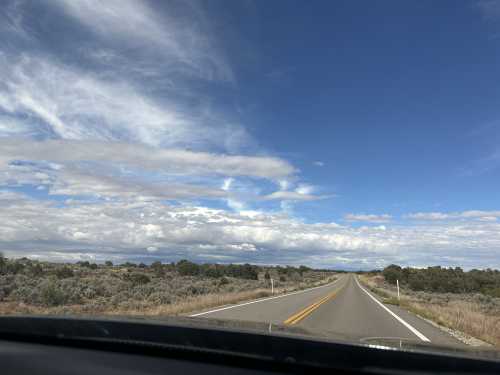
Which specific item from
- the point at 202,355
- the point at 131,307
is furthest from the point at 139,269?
the point at 202,355

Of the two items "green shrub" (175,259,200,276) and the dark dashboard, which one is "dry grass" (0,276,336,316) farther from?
"green shrub" (175,259,200,276)

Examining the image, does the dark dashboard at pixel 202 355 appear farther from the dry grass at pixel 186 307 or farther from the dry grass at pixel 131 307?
the dry grass at pixel 186 307

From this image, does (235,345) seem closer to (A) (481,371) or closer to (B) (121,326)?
(B) (121,326)

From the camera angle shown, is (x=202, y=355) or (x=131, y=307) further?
(x=131, y=307)

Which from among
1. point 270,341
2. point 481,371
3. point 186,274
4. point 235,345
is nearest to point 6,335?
→ point 235,345

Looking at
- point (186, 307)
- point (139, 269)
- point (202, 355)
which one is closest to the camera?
point (202, 355)

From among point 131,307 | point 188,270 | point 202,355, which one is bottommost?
point 131,307

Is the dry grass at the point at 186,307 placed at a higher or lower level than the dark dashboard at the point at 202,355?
lower

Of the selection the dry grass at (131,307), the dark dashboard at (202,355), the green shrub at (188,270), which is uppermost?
the green shrub at (188,270)

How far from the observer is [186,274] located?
6450 centimetres

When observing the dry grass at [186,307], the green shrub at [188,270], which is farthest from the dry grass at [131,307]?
the green shrub at [188,270]

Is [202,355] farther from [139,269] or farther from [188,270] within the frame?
[139,269]

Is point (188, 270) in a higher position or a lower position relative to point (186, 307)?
higher

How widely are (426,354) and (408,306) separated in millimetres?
22648
